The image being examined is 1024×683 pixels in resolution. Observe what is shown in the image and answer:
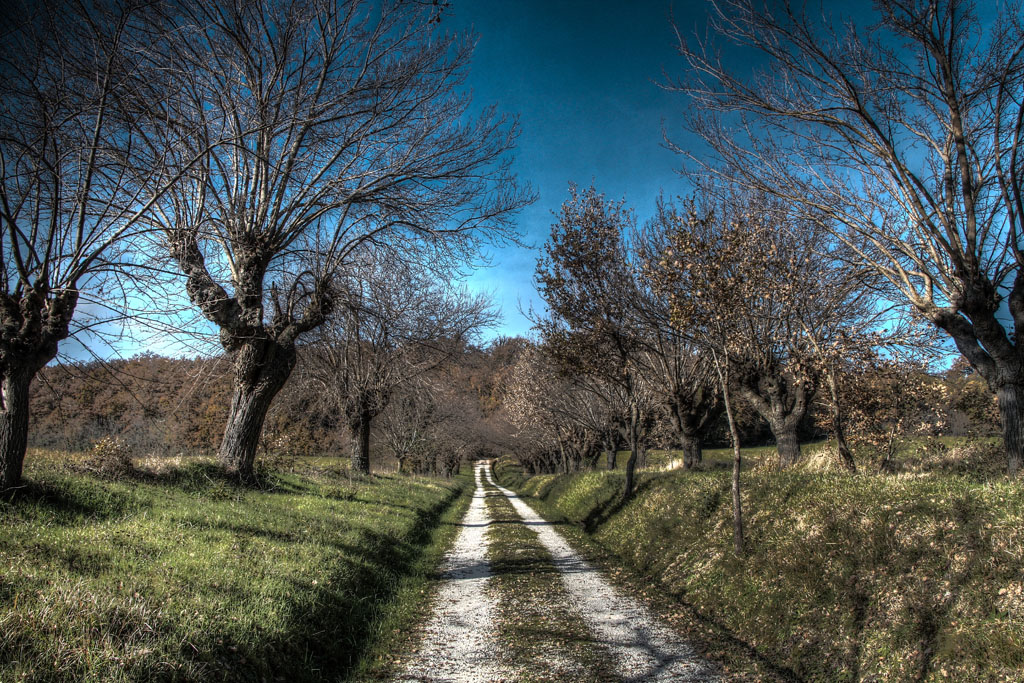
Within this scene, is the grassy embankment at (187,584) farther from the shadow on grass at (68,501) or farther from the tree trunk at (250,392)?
the tree trunk at (250,392)

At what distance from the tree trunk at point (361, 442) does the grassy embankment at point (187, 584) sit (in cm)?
1388

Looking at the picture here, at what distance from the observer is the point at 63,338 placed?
24.2ft

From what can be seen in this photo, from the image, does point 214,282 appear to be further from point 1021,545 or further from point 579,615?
point 1021,545

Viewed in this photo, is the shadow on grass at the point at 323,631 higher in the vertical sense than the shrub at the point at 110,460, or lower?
lower

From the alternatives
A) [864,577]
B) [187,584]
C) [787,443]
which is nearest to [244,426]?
[187,584]

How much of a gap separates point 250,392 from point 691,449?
14.1m

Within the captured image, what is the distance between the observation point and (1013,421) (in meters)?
8.71

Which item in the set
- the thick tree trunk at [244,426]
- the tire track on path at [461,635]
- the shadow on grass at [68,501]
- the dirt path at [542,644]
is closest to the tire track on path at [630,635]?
the dirt path at [542,644]

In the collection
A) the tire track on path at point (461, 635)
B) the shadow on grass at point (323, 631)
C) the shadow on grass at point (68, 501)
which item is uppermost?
the shadow on grass at point (68, 501)

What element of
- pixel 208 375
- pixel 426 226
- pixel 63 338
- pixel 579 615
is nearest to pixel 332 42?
pixel 426 226

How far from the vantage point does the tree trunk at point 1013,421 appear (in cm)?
860

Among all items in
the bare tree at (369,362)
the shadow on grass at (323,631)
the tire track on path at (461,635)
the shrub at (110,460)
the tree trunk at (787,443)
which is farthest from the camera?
the bare tree at (369,362)

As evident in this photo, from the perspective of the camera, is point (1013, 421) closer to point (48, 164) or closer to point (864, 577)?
point (864, 577)

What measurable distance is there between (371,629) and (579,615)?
2818 millimetres
